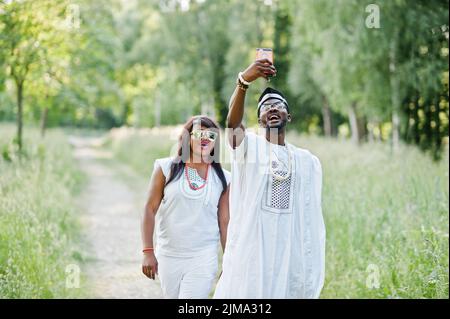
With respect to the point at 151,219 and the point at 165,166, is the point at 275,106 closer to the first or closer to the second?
the point at 165,166

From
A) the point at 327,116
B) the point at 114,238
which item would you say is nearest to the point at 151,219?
the point at 114,238

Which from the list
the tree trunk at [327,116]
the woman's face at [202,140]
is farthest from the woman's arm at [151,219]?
the tree trunk at [327,116]

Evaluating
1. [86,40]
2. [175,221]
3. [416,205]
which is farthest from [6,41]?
[86,40]

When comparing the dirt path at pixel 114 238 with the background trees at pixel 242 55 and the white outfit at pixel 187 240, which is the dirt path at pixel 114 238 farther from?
the white outfit at pixel 187 240

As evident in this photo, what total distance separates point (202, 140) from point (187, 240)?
695mm

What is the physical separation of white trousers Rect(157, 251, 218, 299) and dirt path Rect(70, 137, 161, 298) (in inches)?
119

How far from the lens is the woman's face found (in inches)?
150

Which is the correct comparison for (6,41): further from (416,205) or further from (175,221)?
(416,205)

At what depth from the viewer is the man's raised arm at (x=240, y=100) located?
292cm

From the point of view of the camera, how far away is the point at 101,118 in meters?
61.4

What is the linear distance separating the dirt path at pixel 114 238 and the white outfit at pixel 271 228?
12.2 feet

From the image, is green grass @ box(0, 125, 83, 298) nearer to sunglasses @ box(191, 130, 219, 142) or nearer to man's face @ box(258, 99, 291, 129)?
sunglasses @ box(191, 130, 219, 142)

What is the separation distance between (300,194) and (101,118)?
197 ft

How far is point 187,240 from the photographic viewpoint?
365 centimetres
